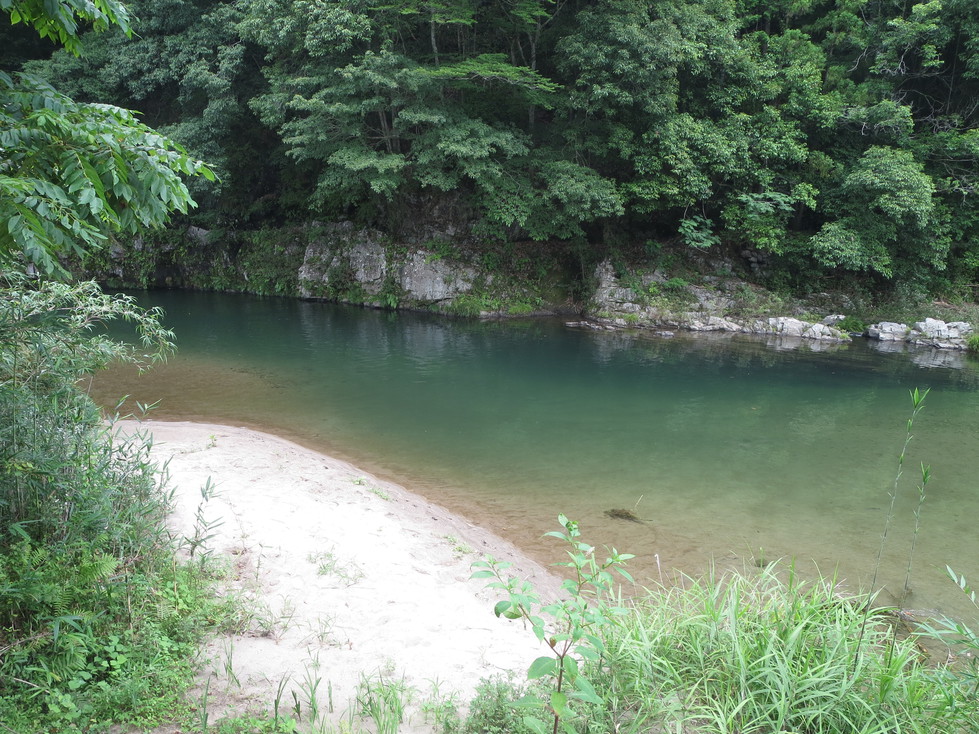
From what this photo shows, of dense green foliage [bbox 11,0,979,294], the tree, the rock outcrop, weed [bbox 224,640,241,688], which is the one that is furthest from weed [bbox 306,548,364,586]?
the rock outcrop

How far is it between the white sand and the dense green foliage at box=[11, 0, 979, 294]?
11.9 meters

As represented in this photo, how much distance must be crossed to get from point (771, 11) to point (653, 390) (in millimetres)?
13498

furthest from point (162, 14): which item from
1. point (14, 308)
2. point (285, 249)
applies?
point (14, 308)

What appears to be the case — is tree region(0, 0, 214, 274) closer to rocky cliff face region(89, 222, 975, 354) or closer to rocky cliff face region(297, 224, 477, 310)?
rocky cliff face region(89, 222, 975, 354)

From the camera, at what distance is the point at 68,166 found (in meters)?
2.55

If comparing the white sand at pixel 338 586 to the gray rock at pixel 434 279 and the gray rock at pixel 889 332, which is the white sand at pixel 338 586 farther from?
the gray rock at pixel 889 332

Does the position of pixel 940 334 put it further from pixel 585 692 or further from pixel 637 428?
pixel 585 692

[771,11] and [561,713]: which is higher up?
[771,11]

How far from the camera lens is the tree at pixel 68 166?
2.44 metres

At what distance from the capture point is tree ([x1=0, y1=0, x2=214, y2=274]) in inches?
96.0

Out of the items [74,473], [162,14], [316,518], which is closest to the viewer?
[74,473]

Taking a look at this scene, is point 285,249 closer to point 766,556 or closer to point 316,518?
point 316,518

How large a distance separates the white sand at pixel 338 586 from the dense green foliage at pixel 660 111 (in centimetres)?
1188

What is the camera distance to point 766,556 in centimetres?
552
